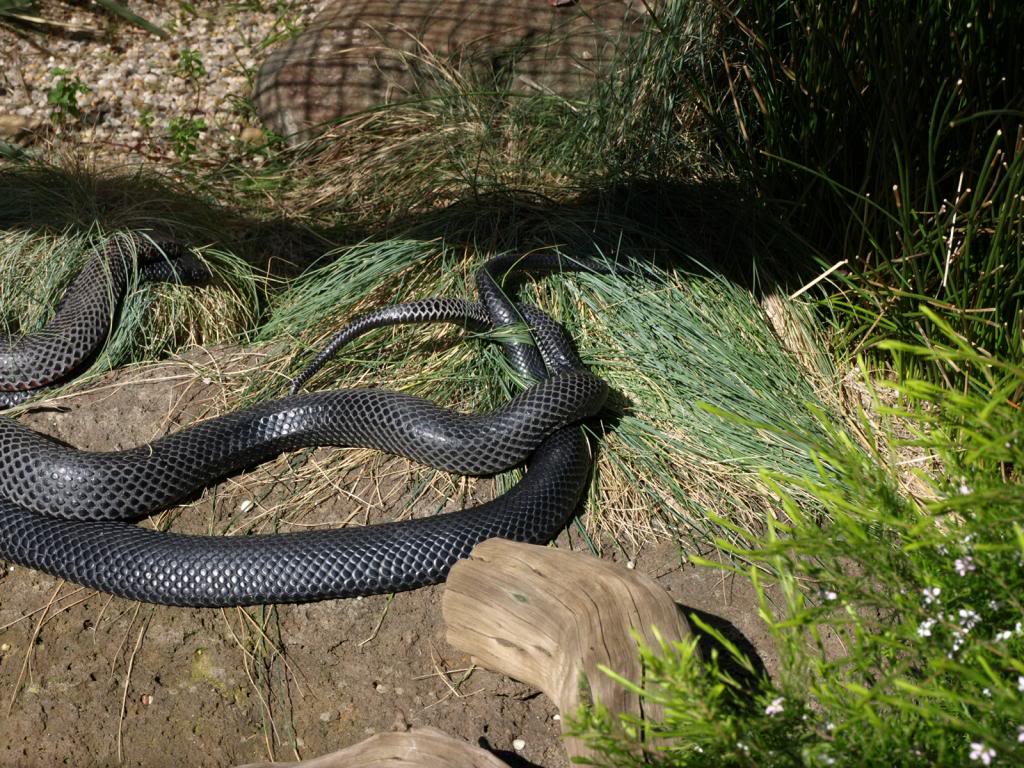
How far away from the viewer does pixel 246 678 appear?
3176 mm

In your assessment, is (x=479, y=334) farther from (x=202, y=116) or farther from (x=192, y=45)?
(x=192, y=45)

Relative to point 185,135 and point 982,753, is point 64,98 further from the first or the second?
point 982,753

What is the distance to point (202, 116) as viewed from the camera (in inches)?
255

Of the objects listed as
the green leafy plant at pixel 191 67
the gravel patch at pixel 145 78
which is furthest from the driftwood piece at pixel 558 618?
the green leafy plant at pixel 191 67

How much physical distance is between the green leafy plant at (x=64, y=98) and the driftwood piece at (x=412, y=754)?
5.13m

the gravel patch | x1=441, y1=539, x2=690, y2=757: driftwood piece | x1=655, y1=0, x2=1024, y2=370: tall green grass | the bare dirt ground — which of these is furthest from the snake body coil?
x1=655, y1=0, x2=1024, y2=370: tall green grass

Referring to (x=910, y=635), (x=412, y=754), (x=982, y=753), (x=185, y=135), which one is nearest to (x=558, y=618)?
(x=412, y=754)

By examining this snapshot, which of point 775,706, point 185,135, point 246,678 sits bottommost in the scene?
point 246,678

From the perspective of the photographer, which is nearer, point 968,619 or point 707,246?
point 968,619

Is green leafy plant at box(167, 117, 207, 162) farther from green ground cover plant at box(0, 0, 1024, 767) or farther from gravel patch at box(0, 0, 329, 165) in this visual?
green ground cover plant at box(0, 0, 1024, 767)

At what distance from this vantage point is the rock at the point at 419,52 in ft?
18.8

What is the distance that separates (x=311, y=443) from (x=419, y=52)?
309 centimetres

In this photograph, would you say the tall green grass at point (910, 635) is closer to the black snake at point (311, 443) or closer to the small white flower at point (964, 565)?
the small white flower at point (964, 565)

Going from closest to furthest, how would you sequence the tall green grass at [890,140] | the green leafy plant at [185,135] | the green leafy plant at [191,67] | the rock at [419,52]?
1. the tall green grass at [890,140]
2. the rock at [419,52]
3. the green leafy plant at [185,135]
4. the green leafy plant at [191,67]
